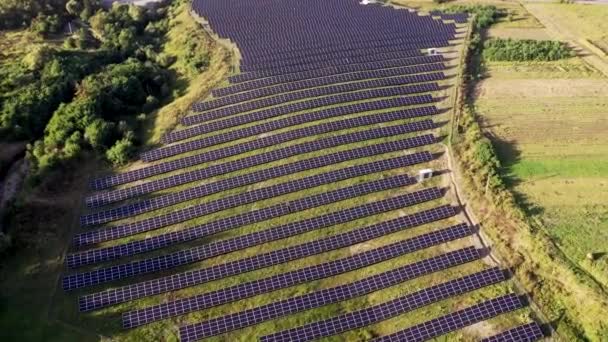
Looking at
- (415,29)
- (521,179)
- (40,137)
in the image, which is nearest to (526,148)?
(521,179)

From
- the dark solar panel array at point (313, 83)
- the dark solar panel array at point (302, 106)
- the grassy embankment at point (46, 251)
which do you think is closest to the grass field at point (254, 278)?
the grassy embankment at point (46, 251)

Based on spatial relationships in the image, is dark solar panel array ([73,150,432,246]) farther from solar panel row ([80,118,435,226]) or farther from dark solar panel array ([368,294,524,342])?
dark solar panel array ([368,294,524,342])

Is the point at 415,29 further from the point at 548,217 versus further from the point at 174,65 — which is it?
the point at 548,217

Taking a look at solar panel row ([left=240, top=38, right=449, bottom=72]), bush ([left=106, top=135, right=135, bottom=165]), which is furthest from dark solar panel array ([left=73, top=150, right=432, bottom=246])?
solar panel row ([left=240, top=38, right=449, bottom=72])

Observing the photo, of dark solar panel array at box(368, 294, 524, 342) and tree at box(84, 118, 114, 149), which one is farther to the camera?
tree at box(84, 118, 114, 149)

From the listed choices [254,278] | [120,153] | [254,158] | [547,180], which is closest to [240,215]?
[254,278]

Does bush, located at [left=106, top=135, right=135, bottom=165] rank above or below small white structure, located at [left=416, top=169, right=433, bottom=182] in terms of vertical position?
below
